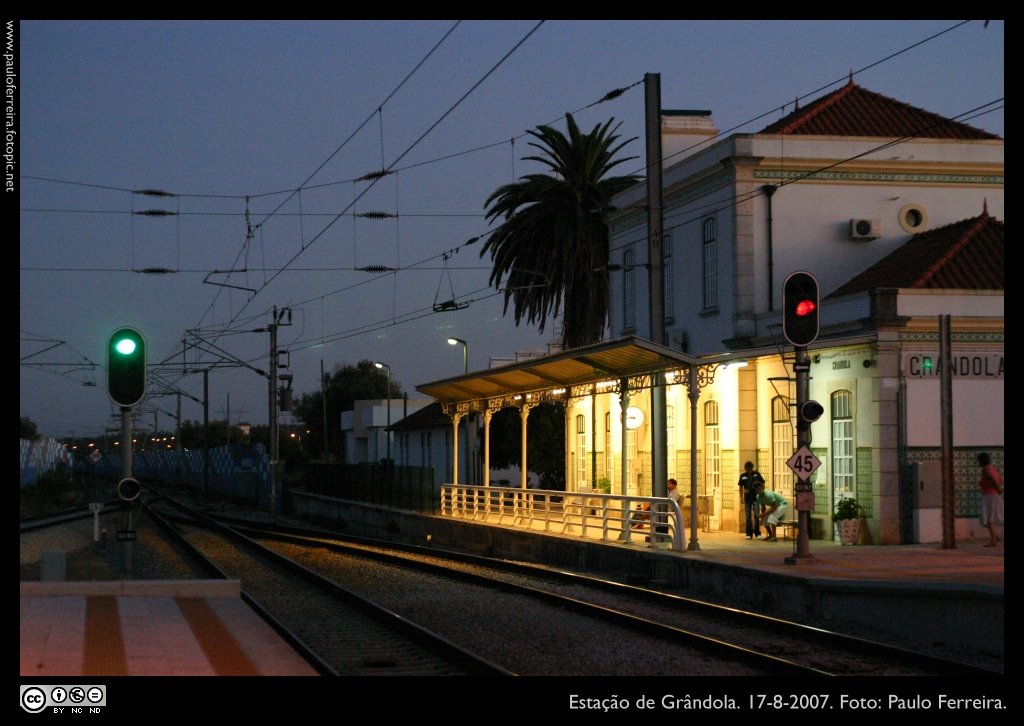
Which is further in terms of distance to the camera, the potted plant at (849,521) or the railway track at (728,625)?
the potted plant at (849,521)

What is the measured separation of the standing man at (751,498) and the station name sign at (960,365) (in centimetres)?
367

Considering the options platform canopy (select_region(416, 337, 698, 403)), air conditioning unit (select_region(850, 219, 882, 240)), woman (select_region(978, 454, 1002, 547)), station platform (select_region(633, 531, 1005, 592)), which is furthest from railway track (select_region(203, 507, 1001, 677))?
air conditioning unit (select_region(850, 219, 882, 240))

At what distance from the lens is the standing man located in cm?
2523

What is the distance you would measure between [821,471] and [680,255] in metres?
8.85

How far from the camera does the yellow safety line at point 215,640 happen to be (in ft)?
40.7

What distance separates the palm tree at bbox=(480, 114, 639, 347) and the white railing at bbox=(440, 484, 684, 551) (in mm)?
7556

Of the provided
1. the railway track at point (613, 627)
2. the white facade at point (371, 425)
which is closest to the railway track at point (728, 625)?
the railway track at point (613, 627)

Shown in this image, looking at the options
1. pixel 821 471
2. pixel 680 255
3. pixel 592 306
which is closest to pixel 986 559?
pixel 821 471

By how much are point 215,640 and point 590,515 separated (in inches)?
568

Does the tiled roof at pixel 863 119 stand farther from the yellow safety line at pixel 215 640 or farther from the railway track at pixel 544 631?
the yellow safety line at pixel 215 640

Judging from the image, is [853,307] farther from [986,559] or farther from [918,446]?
[986,559]

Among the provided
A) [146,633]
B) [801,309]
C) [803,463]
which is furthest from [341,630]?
[801,309]
